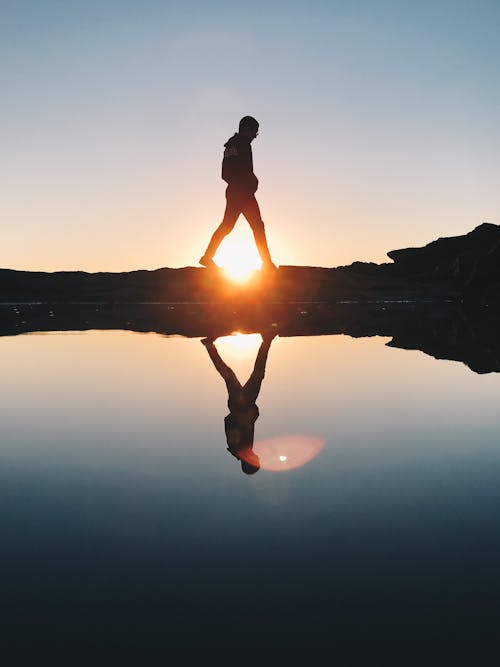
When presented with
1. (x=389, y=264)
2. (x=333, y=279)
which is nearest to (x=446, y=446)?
(x=333, y=279)

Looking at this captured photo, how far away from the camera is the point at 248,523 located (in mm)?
1799

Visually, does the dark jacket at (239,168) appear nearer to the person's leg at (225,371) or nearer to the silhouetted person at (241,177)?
the silhouetted person at (241,177)

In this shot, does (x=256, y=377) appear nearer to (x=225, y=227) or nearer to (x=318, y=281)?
(x=225, y=227)

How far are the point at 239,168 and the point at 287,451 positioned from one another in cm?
909

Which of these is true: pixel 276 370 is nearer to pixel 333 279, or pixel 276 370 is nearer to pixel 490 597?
pixel 490 597

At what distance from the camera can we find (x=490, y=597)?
1.38 meters

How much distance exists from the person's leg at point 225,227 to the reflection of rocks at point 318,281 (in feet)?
42.5

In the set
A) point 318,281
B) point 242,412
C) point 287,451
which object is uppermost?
point 318,281

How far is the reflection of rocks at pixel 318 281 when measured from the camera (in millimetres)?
32094

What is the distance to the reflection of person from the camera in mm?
2588

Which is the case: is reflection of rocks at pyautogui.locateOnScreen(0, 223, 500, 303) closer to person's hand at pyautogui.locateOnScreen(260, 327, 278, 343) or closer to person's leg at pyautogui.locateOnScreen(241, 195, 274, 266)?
person's leg at pyautogui.locateOnScreen(241, 195, 274, 266)

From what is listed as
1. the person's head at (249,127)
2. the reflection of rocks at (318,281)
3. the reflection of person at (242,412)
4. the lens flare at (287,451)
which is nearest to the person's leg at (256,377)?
the reflection of person at (242,412)

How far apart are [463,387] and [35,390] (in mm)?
3122

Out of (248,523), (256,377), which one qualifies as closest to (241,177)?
(256,377)
